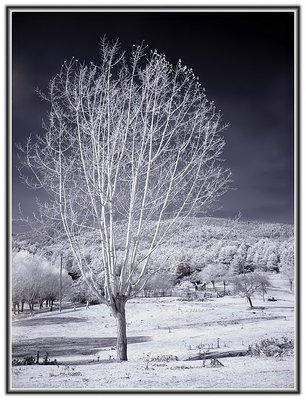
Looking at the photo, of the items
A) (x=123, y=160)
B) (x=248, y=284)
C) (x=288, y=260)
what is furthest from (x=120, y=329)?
(x=288, y=260)

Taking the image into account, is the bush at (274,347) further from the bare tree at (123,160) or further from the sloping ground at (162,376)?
the bare tree at (123,160)

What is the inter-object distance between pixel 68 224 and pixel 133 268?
89 centimetres

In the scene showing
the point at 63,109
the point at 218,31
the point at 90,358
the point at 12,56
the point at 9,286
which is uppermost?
the point at 218,31

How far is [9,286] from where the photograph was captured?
4.36 m

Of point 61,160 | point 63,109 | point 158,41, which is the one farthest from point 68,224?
point 158,41

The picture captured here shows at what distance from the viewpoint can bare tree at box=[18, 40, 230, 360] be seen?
460cm

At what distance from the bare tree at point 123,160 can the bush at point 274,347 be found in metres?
1.46

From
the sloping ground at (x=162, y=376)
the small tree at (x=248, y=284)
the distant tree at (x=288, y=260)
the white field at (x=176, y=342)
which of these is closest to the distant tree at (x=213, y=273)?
the small tree at (x=248, y=284)

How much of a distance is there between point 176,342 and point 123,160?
2131 millimetres

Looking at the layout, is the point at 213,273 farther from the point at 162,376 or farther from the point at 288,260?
the point at 162,376

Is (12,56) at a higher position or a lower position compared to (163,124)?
higher

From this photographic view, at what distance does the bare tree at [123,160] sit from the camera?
4.60 meters
